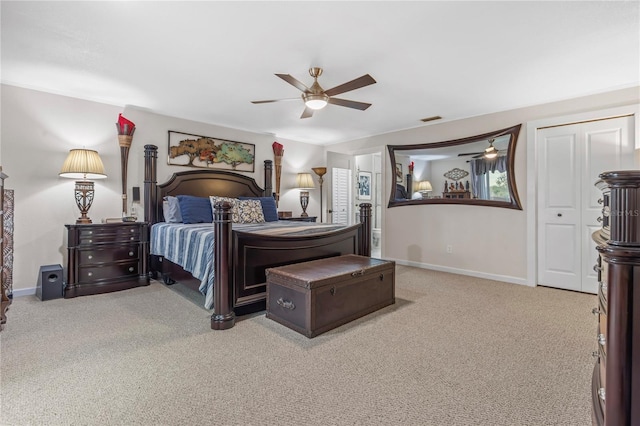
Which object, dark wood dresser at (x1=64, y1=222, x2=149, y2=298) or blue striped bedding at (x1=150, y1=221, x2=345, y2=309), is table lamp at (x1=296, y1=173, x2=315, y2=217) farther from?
dark wood dresser at (x1=64, y1=222, x2=149, y2=298)

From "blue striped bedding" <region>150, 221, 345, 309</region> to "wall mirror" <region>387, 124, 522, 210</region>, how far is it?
216 centimetres

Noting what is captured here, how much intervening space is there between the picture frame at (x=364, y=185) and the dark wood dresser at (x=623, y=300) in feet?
19.5

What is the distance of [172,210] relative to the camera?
13.5 feet

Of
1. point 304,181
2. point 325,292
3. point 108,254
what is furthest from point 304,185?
point 325,292

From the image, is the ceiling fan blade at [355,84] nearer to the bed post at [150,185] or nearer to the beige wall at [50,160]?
the bed post at [150,185]

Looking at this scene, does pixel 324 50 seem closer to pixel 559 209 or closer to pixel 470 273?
pixel 559 209

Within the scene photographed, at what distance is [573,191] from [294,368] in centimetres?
389

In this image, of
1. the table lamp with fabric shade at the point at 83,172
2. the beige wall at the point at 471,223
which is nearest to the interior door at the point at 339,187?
the beige wall at the point at 471,223

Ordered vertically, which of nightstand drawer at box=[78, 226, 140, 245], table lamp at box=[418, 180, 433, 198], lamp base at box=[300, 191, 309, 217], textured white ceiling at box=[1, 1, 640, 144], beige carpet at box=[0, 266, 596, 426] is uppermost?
textured white ceiling at box=[1, 1, 640, 144]

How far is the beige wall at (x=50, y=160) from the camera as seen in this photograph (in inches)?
134

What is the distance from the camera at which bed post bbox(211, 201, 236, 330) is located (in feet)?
8.19

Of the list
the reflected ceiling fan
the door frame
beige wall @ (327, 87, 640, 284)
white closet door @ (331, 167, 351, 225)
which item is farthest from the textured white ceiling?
white closet door @ (331, 167, 351, 225)

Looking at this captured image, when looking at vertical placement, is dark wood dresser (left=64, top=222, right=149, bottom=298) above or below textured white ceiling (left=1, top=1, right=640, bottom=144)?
below

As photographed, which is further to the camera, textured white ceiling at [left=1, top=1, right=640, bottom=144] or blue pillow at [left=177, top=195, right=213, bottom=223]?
blue pillow at [left=177, top=195, right=213, bottom=223]
